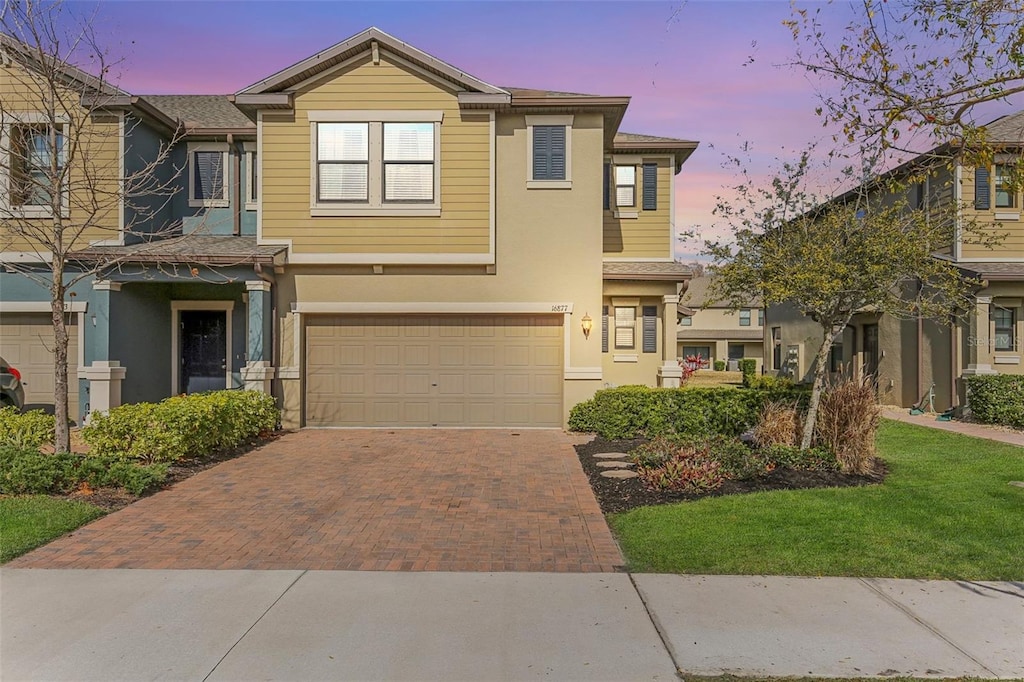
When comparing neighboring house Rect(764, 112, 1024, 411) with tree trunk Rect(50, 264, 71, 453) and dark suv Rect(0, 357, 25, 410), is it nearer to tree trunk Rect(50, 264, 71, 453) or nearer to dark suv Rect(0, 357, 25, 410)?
tree trunk Rect(50, 264, 71, 453)

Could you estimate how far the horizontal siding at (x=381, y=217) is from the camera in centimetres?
1311

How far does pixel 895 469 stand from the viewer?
9.24 metres

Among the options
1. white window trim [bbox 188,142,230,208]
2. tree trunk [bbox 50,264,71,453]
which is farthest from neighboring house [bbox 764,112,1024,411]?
tree trunk [bbox 50,264,71,453]

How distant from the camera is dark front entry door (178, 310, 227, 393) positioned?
1448cm

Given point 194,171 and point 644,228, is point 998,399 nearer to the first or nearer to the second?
point 644,228

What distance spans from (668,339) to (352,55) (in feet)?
31.2

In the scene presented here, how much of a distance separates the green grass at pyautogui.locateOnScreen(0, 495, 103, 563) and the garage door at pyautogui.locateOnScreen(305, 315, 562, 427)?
20.9ft

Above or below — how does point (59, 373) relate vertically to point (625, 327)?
below

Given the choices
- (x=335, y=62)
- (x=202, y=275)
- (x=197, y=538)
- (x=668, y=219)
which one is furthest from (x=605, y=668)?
(x=668, y=219)

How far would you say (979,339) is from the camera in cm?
1571

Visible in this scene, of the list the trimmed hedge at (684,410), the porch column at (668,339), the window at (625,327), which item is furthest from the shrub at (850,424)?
the window at (625,327)

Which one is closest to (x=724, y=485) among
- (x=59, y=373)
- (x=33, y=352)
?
(x=59, y=373)

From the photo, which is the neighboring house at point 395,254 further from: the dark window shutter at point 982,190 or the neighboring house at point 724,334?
the neighboring house at point 724,334

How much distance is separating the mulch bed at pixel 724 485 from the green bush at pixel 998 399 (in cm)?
684
